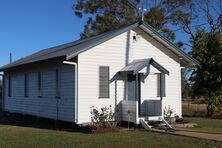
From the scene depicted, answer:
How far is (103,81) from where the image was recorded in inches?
769

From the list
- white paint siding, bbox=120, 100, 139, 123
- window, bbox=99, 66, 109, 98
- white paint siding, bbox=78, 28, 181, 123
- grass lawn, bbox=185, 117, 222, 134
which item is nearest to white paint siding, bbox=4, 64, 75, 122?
white paint siding, bbox=78, 28, 181, 123

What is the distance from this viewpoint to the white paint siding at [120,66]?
18.8m

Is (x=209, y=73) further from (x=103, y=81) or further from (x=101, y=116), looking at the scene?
(x=101, y=116)

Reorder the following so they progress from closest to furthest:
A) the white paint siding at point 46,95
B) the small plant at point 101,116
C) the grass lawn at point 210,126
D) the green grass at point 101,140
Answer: the green grass at point 101,140 < the grass lawn at point 210,126 < the small plant at point 101,116 < the white paint siding at point 46,95

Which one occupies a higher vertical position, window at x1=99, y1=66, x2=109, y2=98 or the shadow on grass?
window at x1=99, y1=66, x2=109, y2=98

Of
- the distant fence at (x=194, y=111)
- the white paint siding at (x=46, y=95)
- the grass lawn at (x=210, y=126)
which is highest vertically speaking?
the white paint siding at (x=46, y=95)

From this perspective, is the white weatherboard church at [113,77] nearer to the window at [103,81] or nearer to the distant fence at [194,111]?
the window at [103,81]

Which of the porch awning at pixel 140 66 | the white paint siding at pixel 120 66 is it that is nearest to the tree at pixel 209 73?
the white paint siding at pixel 120 66

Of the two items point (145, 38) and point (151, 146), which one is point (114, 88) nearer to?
point (145, 38)

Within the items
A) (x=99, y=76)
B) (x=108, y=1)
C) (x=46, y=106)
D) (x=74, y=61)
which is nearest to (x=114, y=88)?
(x=99, y=76)

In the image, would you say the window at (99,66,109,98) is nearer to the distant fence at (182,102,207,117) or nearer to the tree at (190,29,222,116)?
the tree at (190,29,222,116)

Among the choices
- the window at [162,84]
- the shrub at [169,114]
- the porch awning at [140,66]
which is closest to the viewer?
the porch awning at [140,66]

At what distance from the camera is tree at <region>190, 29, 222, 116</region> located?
89.5 ft

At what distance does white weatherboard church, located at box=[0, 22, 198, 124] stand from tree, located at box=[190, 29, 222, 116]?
482 centimetres
